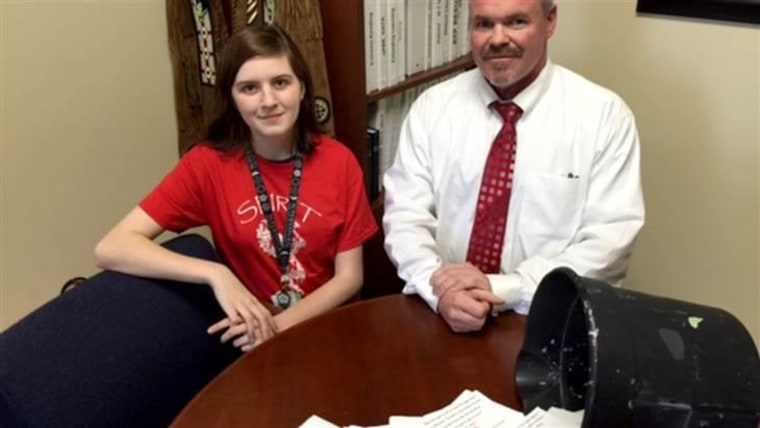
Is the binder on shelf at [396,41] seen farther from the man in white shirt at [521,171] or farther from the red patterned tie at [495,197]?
the red patterned tie at [495,197]

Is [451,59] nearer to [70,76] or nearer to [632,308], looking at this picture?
[70,76]

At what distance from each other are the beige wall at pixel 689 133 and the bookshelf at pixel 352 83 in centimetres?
57

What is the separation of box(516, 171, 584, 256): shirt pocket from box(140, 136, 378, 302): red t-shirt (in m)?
0.36

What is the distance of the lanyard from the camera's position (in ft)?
5.43

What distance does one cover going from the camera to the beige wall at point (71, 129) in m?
1.82

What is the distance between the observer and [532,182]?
1602 millimetres

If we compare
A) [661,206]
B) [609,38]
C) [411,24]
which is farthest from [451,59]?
[661,206]

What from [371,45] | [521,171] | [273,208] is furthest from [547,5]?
[273,208]

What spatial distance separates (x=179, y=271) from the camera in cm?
145

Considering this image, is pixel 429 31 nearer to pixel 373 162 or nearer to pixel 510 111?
pixel 373 162

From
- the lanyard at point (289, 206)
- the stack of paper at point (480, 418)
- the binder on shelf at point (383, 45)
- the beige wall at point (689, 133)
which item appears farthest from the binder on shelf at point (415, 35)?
the stack of paper at point (480, 418)

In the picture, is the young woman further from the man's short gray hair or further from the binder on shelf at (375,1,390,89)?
the man's short gray hair

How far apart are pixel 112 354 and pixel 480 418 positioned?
2.16 ft

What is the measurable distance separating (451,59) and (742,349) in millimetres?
1684
